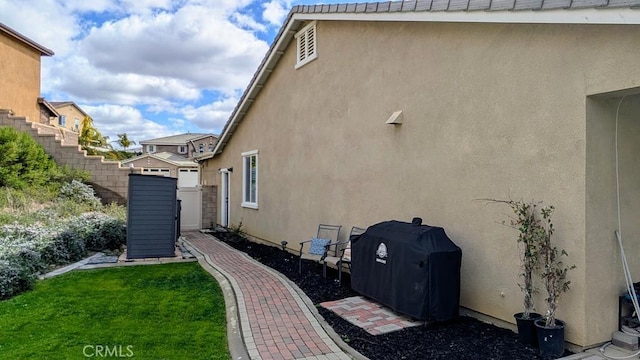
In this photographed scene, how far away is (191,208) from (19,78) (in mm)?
11029

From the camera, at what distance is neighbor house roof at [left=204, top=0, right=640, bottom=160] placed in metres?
3.62

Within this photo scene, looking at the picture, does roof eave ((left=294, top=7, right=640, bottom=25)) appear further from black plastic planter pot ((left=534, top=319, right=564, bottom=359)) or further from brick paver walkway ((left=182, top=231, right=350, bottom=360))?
brick paver walkway ((left=182, top=231, right=350, bottom=360))

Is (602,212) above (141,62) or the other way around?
the other way around

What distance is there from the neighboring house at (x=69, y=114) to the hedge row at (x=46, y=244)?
36649 mm

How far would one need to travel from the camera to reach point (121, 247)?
1122cm

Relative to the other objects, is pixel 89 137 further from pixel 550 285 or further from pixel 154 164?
pixel 550 285

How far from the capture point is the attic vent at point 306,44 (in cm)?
1018

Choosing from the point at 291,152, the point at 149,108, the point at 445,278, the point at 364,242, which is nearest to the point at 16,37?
the point at 291,152

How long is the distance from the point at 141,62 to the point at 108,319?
140 ft

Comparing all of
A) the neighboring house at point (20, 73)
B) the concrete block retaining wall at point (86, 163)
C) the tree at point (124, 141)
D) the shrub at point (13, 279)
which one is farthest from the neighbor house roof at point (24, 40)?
the tree at point (124, 141)

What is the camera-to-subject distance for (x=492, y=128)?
5.25 meters

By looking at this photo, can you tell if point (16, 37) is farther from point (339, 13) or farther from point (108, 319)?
point (108, 319)

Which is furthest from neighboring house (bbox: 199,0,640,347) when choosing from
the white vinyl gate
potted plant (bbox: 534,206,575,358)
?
the white vinyl gate

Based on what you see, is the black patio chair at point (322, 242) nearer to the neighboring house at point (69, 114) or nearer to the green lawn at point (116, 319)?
the green lawn at point (116, 319)
